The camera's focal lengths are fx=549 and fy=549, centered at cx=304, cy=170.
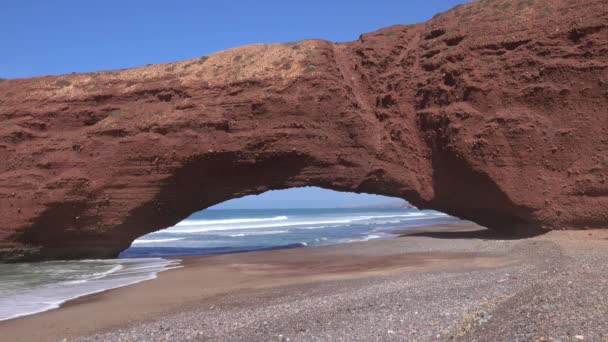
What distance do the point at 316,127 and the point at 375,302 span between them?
1089 cm

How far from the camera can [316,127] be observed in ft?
59.2

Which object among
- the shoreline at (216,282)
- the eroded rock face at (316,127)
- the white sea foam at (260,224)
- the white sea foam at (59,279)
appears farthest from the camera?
the white sea foam at (260,224)

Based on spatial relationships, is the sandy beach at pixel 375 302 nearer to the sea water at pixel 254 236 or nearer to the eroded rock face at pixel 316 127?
the eroded rock face at pixel 316 127

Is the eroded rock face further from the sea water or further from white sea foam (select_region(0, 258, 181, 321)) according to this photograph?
the sea water

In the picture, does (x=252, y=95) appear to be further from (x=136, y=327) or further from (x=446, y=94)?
(x=136, y=327)

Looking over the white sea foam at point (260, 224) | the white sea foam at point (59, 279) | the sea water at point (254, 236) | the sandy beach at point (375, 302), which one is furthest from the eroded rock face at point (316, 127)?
the white sea foam at point (260, 224)

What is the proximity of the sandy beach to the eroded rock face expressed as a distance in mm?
3341

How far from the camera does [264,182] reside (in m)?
18.5

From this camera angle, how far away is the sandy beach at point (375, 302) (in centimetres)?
587

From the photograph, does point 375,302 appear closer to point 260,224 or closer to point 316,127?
point 316,127

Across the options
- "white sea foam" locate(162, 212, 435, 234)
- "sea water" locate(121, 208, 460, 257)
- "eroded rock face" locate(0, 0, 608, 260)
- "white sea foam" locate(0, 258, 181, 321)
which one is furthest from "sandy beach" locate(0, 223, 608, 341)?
"white sea foam" locate(162, 212, 435, 234)

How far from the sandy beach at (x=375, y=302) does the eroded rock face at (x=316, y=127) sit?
132 inches

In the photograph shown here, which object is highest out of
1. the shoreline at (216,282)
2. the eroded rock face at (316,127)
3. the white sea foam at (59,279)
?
the eroded rock face at (316,127)

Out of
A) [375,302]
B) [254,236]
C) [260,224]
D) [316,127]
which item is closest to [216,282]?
[375,302]
